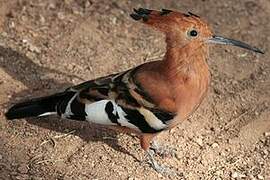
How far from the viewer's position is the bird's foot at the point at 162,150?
15.4ft

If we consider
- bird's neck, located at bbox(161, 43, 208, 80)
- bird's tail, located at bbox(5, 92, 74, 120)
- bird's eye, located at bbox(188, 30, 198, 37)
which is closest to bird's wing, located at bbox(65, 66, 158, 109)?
bird's tail, located at bbox(5, 92, 74, 120)

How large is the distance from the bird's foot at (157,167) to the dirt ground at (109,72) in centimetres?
→ 4

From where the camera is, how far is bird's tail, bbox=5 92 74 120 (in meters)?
4.64

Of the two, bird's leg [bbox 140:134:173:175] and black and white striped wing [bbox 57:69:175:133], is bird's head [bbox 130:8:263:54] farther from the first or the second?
bird's leg [bbox 140:134:173:175]

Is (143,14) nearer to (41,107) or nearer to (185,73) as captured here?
(185,73)

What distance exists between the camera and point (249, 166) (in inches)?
184

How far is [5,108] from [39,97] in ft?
0.89

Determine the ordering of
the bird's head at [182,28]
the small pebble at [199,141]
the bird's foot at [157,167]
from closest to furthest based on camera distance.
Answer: the bird's head at [182,28] < the bird's foot at [157,167] < the small pebble at [199,141]

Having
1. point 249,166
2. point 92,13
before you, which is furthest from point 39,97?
point 249,166

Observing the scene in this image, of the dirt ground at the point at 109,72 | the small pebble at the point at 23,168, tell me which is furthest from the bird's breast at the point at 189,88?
the small pebble at the point at 23,168

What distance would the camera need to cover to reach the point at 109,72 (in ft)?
17.6

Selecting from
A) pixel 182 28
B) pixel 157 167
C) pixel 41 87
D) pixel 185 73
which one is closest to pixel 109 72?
pixel 41 87

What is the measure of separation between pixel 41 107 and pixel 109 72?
2.89ft

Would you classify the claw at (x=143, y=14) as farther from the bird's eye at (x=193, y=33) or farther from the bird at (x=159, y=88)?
the bird's eye at (x=193, y=33)
